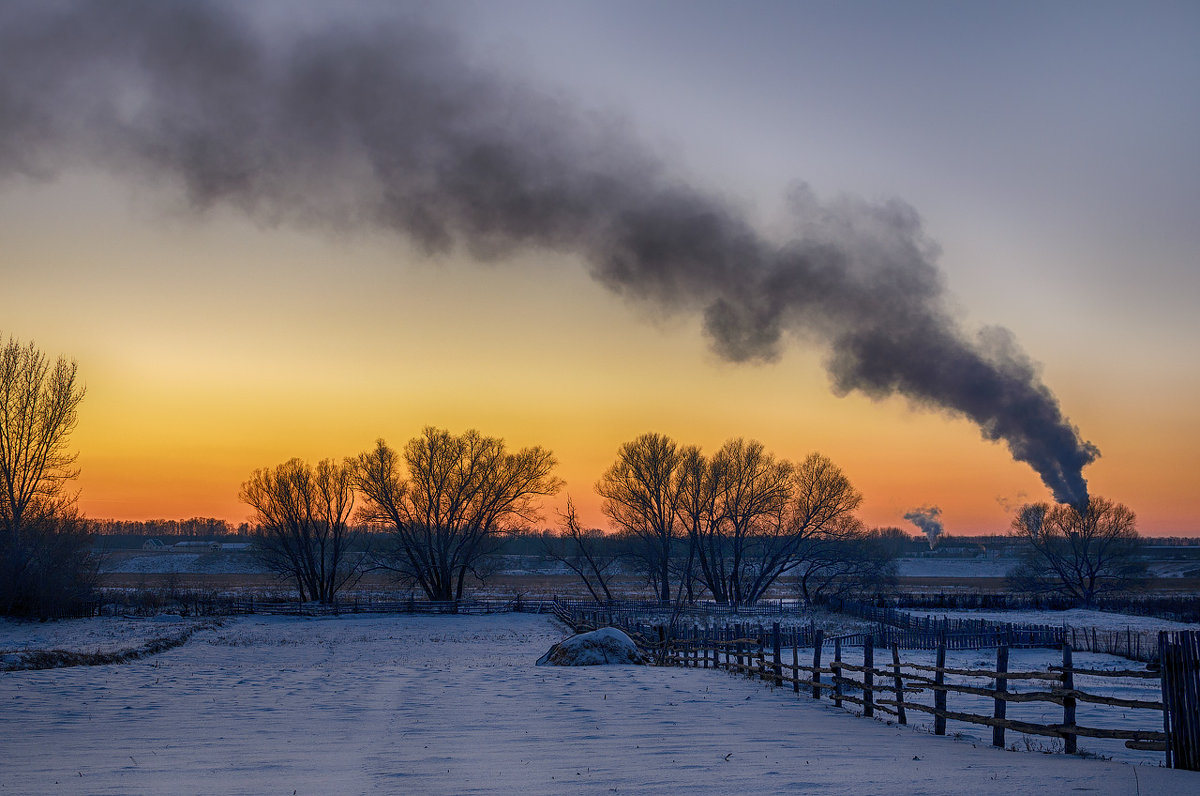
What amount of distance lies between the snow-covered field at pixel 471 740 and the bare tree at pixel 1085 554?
63978 millimetres

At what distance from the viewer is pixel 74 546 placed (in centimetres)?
4550

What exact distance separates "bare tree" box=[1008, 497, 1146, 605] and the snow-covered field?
6398 centimetres

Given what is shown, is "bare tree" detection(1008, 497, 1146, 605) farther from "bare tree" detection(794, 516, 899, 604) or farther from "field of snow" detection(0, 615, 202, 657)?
"field of snow" detection(0, 615, 202, 657)

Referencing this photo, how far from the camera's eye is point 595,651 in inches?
963

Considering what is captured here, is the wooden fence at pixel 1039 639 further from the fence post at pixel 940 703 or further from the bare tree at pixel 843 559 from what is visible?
the fence post at pixel 940 703

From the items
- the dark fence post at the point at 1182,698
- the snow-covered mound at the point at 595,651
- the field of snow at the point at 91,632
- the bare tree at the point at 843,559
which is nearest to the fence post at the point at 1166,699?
the dark fence post at the point at 1182,698

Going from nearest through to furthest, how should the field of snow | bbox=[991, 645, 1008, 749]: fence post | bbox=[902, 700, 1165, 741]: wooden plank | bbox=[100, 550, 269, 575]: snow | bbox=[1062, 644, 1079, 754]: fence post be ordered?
bbox=[902, 700, 1165, 741]: wooden plank < bbox=[1062, 644, 1079, 754]: fence post < bbox=[991, 645, 1008, 749]: fence post < the field of snow < bbox=[100, 550, 269, 575]: snow

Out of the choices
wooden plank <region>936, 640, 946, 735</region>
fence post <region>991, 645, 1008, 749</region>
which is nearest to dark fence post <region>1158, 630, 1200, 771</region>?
fence post <region>991, 645, 1008, 749</region>

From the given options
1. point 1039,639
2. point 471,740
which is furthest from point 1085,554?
point 471,740

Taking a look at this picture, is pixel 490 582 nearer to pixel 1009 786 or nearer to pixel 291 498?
pixel 291 498

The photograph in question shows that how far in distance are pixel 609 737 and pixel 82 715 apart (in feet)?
29.0

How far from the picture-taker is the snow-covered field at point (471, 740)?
8.78 meters

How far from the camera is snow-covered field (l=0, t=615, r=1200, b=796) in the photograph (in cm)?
878

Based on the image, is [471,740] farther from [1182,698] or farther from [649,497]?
[649,497]
